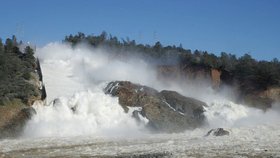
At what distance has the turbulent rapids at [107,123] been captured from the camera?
4441 cm

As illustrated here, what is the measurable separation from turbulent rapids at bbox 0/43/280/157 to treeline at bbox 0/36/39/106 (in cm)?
305

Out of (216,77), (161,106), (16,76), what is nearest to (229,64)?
(216,77)

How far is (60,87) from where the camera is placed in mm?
83312

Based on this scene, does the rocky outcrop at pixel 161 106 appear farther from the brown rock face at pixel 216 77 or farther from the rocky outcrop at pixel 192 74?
the rocky outcrop at pixel 192 74

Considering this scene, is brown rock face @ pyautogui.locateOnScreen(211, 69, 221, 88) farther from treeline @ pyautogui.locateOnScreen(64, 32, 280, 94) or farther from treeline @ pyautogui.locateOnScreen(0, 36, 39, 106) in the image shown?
treeline @ pyautogui.locateOnScreen(0, 36, 39, 106)

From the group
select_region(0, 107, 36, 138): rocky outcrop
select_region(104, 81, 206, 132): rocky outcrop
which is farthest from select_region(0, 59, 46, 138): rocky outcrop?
select_region(104, 81, 206, 132): rocky outcrop

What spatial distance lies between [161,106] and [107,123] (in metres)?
9.14

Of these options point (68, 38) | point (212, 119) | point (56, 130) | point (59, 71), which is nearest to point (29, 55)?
point (59, 71)

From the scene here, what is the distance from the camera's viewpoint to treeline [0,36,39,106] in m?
72.1

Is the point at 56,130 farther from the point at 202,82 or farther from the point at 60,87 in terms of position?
the point at 202,82

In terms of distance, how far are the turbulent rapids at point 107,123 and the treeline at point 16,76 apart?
3053 millimetres

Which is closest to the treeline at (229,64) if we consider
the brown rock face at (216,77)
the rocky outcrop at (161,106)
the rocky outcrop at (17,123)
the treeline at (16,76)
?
the brown rock face at (216,77)

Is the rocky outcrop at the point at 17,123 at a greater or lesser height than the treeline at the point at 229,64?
lesser

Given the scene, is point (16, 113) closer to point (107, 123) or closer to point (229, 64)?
point (107, 123)
